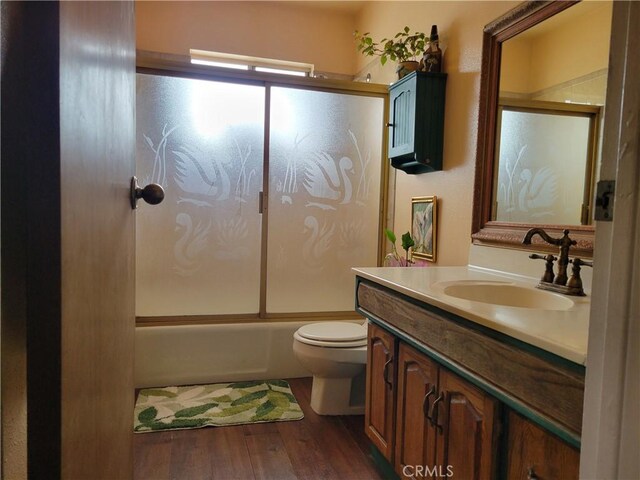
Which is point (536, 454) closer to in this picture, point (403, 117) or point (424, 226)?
point (424, 226)

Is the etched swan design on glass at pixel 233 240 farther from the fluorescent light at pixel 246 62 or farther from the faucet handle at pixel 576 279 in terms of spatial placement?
the faucet handle at pixel 576 279

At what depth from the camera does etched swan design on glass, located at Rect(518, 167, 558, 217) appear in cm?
154

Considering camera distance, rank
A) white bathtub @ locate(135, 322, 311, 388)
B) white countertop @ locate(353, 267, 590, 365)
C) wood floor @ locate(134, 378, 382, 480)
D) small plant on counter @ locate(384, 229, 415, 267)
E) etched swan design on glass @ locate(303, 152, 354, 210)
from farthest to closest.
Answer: etched swan design on glass @ locate(303, 152, 354, 210)
white bathtub @ locate(135, 322, 311, 388)
small plant on counter @ locate(384, 229, 415, 267)
wood floor @ locate(134, 378, 382, 480)
white countertop @ locate(353, 267, 590, 365)

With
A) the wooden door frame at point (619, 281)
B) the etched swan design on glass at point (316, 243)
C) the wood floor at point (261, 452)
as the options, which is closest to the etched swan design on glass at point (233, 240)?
the etched swan design on glass at point (316, 243)

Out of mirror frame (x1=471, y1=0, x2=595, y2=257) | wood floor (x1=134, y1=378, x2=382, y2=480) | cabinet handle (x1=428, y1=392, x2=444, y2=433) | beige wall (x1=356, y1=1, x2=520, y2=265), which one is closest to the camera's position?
cabinet handle (x1=428, y1=392, x2=444, y2=433)

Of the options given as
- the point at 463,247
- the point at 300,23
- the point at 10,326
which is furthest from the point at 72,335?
the point at 300,23

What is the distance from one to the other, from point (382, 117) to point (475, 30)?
1073 mm

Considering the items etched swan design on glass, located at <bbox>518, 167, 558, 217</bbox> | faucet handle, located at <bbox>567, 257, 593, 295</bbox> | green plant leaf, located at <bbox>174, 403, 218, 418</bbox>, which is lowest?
green plant leaf, located at <bbox>174, 403, 218, 418</bbox>

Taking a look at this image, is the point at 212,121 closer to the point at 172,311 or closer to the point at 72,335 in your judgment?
the point at 172,311

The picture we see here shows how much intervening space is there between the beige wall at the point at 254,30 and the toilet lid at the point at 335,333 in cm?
230

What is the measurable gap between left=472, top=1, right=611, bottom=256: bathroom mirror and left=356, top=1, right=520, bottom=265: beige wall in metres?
0.08

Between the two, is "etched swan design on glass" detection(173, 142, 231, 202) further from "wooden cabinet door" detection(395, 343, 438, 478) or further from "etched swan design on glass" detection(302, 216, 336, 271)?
"wooden cabinet door" detection(395, 343, 438, 478)

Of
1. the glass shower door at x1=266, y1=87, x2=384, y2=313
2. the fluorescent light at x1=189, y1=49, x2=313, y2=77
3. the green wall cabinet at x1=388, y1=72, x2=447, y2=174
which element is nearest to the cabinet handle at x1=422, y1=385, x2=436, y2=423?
the green wall cabinet at x1=388, y1=72, x2=447, y2=174

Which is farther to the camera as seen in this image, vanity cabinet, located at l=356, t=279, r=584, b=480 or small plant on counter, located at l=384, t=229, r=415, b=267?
small plant on counter, located at l=384, t=229, r=415, b=267
